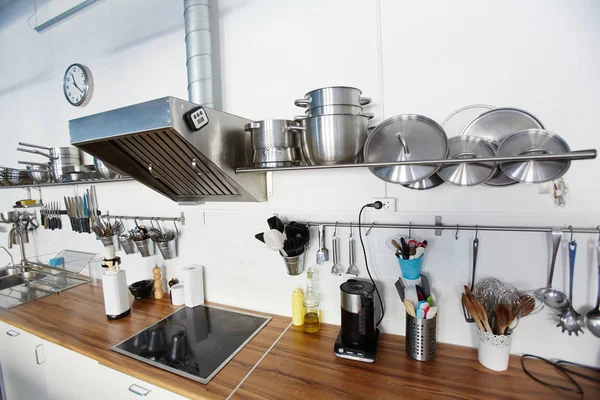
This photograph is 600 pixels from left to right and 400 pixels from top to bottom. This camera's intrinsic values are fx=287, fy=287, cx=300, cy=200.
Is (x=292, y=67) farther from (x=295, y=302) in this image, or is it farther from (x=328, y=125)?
(x=295, y=302)

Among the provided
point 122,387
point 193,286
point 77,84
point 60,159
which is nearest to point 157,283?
point 193,286

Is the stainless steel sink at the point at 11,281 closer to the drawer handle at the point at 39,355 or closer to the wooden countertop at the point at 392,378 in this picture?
the drawer handle at the point at 39,355

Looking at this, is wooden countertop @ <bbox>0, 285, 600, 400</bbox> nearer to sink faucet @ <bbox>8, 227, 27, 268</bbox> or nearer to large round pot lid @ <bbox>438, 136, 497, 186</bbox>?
large round pot lid @ <bbox>438, 136, 497, 186</bbox>

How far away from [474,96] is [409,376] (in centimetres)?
108

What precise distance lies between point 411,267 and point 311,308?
0.54 m

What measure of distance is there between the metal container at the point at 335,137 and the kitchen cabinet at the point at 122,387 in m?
1.04

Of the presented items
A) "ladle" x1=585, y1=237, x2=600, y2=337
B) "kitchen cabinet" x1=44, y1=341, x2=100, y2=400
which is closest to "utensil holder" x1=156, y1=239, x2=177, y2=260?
"kitchen cabinet" x1=44, y1=341, x2=100, y2=400

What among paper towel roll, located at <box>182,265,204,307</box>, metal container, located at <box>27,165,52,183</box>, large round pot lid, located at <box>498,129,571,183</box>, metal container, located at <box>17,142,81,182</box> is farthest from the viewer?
metal container, located at <box>27,165,52,183</box>

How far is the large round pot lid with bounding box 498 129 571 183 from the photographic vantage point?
2.87 ft

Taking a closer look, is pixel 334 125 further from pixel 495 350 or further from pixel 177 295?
pixel 177 295

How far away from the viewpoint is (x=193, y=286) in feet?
5.55

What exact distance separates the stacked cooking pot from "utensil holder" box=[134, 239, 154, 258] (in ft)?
4.49

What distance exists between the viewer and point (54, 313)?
173 cm

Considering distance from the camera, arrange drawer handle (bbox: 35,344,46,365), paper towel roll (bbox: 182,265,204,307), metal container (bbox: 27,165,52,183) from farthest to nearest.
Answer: metal container (bbox: 27,165,52,183) < paper towel roll (bbox: 182,265,204,307) < drawer handle (bbox: 35,344,46,365)
